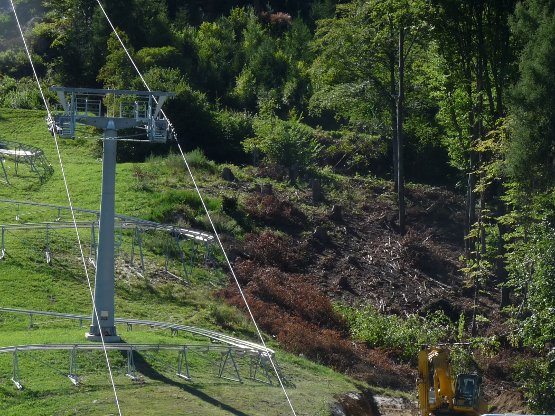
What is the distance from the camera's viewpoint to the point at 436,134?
5366 centimetres

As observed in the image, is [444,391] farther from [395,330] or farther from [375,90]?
[375,90]

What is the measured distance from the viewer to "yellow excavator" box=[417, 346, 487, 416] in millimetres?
26859

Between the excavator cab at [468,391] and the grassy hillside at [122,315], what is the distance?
2.93 m

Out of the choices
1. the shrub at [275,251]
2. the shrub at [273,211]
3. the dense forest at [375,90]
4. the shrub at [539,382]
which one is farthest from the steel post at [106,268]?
the shrub at [273,211]

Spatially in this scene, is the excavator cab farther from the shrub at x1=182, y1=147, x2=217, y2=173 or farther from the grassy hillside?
the shrub at x1=182, y1=147, x2=217, y2=173

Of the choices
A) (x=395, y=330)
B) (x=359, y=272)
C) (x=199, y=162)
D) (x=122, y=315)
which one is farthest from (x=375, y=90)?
(x=122, y=315)

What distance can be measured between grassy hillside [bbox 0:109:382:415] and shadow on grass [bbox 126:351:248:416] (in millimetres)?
25

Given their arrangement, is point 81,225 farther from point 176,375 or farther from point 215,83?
point 215,83

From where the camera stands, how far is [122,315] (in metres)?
31.1

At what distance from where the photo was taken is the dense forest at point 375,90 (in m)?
33.8

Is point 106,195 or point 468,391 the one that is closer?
point 106,195

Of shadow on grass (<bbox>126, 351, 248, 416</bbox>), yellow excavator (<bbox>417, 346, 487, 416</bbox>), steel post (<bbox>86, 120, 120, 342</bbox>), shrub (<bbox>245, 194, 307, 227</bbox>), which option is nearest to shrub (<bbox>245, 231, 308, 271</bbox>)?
shrub (<bbox>245, 194, 307, 227</bbox>)

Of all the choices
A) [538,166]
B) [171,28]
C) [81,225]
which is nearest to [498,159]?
[538,166]

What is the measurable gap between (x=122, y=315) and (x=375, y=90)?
821 inches
